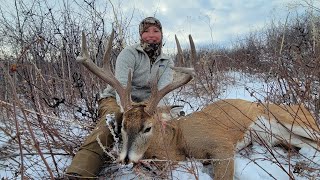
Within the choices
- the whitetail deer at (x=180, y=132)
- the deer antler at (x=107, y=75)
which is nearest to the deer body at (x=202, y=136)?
the whitetail deer at (x=180, y=132)

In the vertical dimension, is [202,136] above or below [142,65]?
below

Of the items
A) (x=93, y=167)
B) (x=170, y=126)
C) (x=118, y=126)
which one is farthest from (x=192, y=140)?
(x=93, y=167)

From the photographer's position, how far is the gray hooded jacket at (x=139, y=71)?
4922 millimetres

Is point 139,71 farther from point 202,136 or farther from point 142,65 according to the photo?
point 202,136

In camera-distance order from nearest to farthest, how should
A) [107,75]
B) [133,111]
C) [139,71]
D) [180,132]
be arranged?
[133,111] → [107,75] → [180,132] → [139,71]

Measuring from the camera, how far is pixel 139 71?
16.6 feet

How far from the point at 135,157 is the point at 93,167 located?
442mm

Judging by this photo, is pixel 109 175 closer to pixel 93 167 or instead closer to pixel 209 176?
pixel 93 167

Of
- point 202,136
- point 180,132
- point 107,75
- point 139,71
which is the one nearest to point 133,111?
point 107,75

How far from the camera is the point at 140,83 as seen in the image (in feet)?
16.6

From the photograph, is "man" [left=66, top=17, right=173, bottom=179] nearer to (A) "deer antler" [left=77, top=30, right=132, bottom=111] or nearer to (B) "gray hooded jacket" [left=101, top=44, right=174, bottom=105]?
(B) "gray hooded jacket" [left=101, top=44, right=174, bottom=105]

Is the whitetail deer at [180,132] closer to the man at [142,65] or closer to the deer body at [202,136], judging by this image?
the deer body at [202,136]

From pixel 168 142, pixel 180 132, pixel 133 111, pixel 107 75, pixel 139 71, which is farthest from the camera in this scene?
pixel 139 71

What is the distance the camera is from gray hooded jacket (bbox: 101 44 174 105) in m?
4.92
